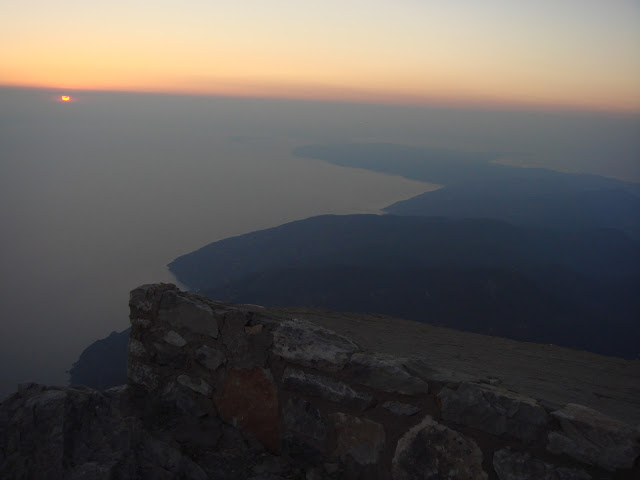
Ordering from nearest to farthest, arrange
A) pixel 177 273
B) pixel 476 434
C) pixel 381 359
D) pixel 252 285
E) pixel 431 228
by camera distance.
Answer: pixel 476 434 → pixel 381 359 → pixel 252 285 → pixel 177 273 → pixel 431 228

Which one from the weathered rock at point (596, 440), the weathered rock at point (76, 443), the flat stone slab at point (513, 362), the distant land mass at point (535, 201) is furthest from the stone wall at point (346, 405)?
the distant land mass at point (535, 201)

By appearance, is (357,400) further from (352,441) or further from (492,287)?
(492,287)

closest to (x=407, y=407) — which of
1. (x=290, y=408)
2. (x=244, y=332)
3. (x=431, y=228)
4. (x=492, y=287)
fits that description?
(x=290, y=408)

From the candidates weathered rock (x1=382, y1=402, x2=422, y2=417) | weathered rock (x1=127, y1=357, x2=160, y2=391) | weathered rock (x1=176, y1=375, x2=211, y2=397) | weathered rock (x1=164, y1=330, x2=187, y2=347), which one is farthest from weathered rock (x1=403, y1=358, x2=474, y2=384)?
weathered rock (x1=127, y1=357, x2=160, y2=391)

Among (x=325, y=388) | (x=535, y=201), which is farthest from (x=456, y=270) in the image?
(x=535, y=201)

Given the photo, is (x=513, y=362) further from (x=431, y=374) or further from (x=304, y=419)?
(x=304, y=419)

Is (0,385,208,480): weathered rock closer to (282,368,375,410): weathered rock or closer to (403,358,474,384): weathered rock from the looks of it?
(282,368,375,410): weathered rock
